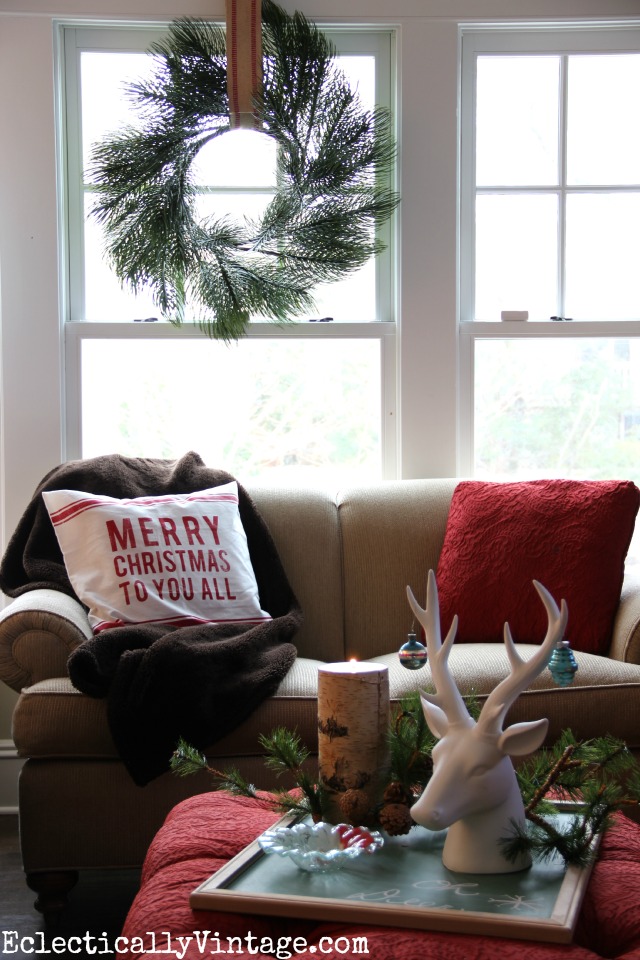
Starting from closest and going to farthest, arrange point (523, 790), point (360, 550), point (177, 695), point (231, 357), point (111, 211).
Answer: point (523, 790) < point (177, 695) < point (360, 550) < point (111, 211) < point (231, 357)

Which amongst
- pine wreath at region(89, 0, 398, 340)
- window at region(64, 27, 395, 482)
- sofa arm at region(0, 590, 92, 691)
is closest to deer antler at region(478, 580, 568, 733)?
sofa arm at region(0, 590, 92, 691)

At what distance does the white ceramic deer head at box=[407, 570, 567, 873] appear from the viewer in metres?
1.17

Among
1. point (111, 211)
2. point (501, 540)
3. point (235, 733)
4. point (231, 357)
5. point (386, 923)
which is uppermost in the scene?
point (111, 211)

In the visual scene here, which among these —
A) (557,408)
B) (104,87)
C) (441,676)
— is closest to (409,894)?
(441,676)

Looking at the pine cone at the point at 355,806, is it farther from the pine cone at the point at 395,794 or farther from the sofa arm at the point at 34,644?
the sofa arm at the point at 34,644

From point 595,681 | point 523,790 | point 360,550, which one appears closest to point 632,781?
point 523,790

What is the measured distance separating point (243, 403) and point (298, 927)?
2.21 metres

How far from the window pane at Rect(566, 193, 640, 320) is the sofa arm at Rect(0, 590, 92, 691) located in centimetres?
202

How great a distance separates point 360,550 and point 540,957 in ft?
5.94

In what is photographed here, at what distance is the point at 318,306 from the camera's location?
3252 millimetres

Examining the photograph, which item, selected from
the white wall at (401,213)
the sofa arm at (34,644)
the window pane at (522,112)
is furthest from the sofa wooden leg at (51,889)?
the window pane at (522,112)

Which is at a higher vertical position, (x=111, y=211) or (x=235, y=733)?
(x=111, y=211)

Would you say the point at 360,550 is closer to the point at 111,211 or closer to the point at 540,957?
the point at 111,211

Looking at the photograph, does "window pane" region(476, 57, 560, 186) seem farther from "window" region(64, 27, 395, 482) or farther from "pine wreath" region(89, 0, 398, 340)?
"pine wreath" region(89, 0, 398, 340)
